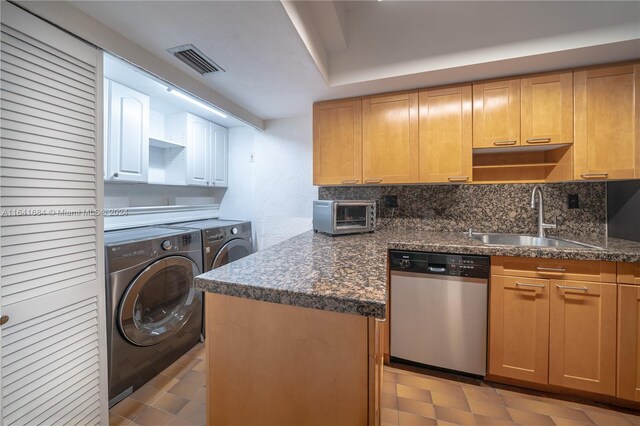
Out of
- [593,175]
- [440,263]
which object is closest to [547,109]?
[593,175]

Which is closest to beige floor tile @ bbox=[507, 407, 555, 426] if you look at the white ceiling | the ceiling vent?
the white ceiling

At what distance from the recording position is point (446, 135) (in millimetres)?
1980

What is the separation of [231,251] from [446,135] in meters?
2.17

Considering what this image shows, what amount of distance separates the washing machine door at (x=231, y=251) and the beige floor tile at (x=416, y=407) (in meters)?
1.75

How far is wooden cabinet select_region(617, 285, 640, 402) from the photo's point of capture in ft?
4.63

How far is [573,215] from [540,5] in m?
1.51

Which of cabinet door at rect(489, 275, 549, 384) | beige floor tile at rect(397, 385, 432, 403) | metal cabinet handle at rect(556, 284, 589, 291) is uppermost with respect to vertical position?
metal cabinet handle at rect(556, 284, 589, 291)

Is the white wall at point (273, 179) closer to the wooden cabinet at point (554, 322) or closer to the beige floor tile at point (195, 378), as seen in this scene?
the beige floor tile at point (195, 378)

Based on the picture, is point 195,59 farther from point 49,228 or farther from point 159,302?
point 159,302

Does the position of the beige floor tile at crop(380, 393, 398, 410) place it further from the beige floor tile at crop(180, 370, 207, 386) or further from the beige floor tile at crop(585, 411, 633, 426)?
the beige floor tile at crop(180, 370, 207, 386)

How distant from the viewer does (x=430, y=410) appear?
148 centimetres

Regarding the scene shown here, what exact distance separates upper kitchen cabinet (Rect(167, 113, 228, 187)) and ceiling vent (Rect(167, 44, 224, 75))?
0.93 meters

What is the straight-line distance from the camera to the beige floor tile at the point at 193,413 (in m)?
1.43

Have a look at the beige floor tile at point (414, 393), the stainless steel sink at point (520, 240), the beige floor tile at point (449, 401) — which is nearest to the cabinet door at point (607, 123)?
the stainless steel sink at point (520, 240)
